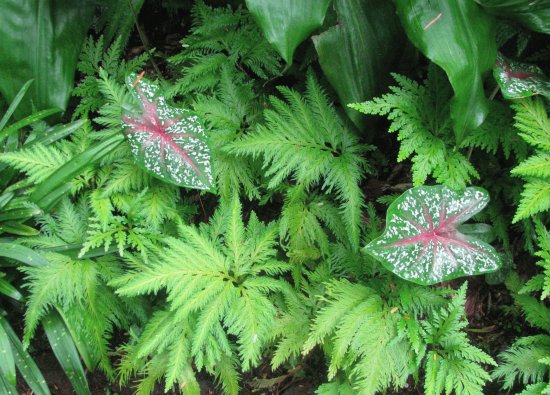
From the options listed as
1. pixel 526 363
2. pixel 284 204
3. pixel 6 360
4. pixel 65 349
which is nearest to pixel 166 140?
pixel 284 204

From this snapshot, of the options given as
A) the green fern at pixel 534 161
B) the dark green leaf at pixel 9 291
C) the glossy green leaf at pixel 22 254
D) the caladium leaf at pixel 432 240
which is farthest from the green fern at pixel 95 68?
the green fern at pixel 534 161

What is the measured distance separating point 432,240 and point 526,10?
0.86m

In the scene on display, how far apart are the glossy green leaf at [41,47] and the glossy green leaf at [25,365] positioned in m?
0.96

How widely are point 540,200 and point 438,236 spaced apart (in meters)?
0.39

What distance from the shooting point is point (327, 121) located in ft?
6.48

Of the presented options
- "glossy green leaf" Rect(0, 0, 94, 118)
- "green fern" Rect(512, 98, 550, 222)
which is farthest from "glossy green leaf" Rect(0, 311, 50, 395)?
"green fern" Rect(512, 98, 550, 222)

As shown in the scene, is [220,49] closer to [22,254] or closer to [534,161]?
[22,254]

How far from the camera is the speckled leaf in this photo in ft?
5.43

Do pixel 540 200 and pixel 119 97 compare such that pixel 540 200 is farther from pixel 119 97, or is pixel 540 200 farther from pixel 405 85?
pixel 119 97

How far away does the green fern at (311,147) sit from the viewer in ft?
6.15

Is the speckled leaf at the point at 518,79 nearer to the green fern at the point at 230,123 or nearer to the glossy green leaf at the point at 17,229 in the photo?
the green fern at the point at 230,123

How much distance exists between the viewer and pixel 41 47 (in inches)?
79.3

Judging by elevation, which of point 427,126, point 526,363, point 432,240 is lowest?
point 526,363

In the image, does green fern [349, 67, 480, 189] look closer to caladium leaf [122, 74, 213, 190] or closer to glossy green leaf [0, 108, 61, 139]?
caladium leaf [122, 74, 213, 190]
